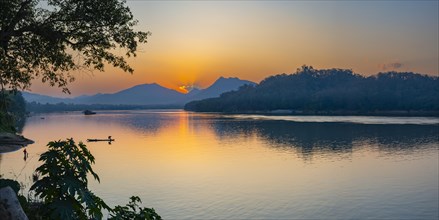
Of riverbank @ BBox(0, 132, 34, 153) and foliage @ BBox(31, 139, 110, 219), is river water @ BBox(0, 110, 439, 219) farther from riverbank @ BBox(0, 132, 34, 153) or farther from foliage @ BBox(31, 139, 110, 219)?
foliage @ BBox(31, 139, 110, 219)

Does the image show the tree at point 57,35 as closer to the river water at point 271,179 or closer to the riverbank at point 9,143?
the river water at point 271,179

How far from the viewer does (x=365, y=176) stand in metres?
51.8

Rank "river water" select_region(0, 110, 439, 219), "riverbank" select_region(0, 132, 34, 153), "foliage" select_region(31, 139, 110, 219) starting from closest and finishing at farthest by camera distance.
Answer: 1. "foliage" select_region(31, 139, 110, 219)
2. "river water" select_region(0, 110, 439, 219)
3. "riverbank" select_region(0, 132, 34, 153)

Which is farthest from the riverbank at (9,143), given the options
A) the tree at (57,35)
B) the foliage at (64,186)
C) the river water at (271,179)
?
the foliage at (64,186)

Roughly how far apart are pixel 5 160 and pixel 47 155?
197ft

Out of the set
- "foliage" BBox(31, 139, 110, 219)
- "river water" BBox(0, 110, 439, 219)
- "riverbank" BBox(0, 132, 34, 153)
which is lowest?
"river water" BBox(0, 110, 439, 219)

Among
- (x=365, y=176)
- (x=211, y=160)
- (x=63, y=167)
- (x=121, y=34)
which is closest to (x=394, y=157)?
(x=365, y=176)

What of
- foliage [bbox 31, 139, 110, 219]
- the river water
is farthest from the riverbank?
foliage [bbox 31, 139, 110, 219]

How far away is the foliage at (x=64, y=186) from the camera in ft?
25.1

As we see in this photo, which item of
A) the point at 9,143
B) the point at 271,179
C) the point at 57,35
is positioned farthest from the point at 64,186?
the point at 9,143

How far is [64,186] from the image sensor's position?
777cm

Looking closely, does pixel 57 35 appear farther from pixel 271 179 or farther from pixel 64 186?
pixel 271 179

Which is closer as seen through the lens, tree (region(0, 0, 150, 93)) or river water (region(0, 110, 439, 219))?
tree (region(0, 0, 150, 93))

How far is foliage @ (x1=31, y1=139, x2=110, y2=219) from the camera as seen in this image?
7.66 meters
